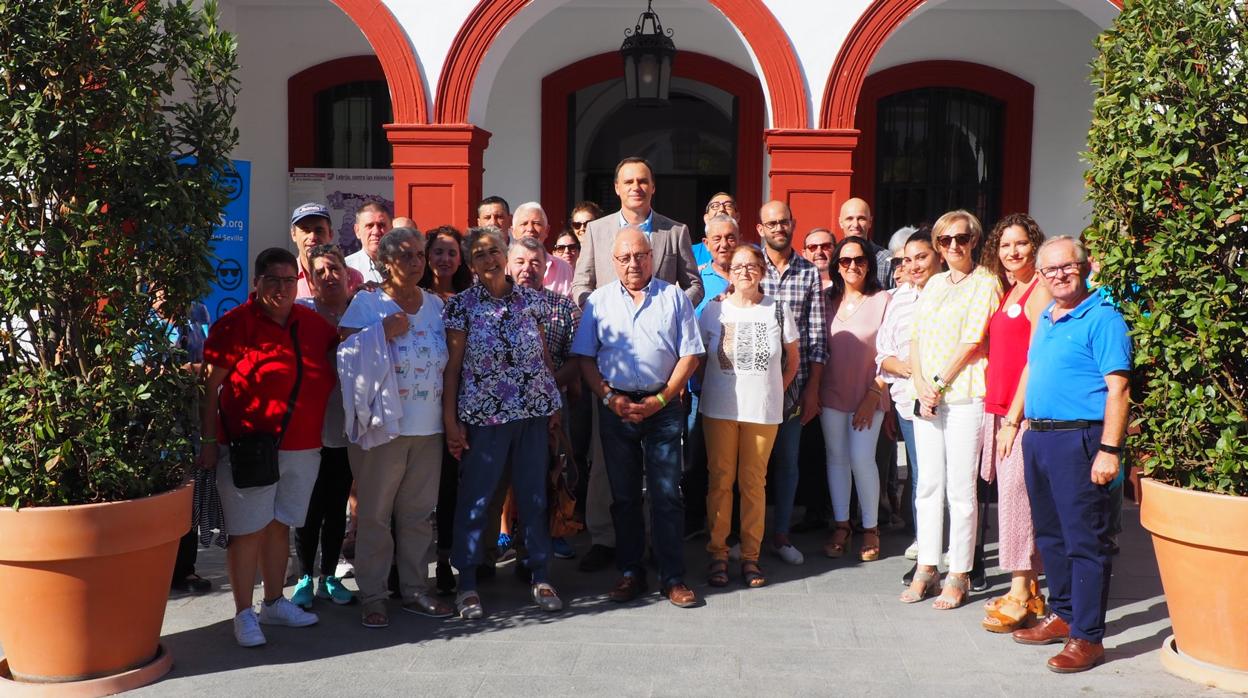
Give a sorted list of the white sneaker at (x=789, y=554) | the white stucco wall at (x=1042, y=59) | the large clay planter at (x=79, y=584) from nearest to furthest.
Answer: the large clay planter at (x=79, y=584) < the white sneaker at (x=789, y=554) < the white stucco wall at (x=1042, y=59)

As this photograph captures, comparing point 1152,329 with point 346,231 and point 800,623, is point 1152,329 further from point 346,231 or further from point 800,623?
point 346,231

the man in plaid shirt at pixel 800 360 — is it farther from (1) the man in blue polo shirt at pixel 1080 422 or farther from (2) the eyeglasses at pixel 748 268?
(1) the man in blue polo shirt at pixel 1080 422

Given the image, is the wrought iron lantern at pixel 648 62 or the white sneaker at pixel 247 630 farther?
the wrought iron lantern at pixel 648 62

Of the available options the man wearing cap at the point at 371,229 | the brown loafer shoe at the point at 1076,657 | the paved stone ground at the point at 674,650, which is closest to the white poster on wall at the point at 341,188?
the man wearing cap at the point at 371,229

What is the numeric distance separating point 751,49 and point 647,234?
3023mm

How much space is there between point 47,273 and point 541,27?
7182 millimetres

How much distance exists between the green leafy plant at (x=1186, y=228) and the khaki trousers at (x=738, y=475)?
1.74m

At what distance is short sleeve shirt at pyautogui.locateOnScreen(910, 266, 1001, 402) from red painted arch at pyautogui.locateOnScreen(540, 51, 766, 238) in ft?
17.3

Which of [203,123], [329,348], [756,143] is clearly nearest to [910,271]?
[329,348]

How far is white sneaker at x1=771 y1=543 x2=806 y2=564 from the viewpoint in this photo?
581 cm

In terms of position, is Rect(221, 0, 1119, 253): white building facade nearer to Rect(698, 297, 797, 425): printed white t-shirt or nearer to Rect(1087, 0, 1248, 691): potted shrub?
Rect(698, 297, 797, 425): printed white t-shirt

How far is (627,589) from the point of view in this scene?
5145 millimetres

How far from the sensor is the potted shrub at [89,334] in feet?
12.6

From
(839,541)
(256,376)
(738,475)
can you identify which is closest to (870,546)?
(839,541)
